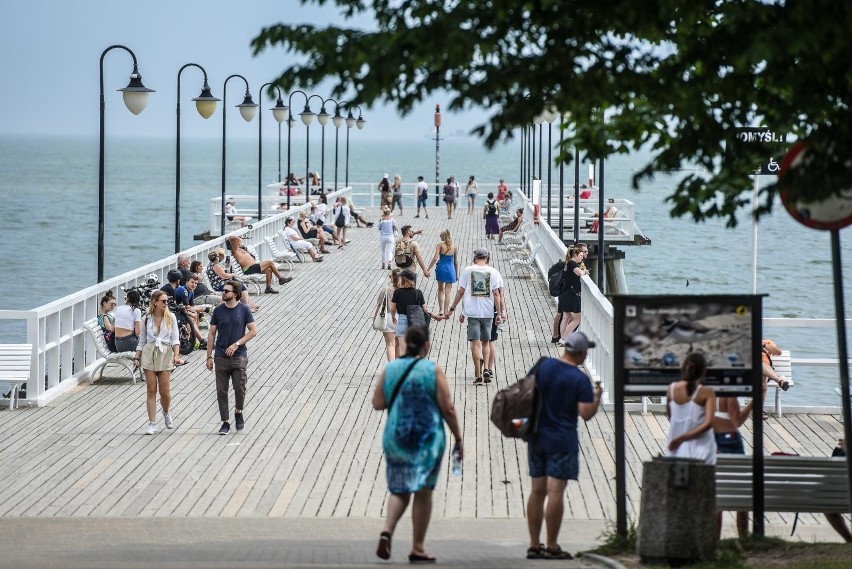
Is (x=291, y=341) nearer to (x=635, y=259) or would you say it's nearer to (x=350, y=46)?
(x=350, y=46)

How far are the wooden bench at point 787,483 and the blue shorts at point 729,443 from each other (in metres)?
0.66

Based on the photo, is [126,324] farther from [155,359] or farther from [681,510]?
[681,510]

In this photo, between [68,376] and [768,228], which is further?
[768,228]

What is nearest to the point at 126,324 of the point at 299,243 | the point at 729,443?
the point at 729,443

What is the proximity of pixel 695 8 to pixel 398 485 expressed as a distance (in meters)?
3.40

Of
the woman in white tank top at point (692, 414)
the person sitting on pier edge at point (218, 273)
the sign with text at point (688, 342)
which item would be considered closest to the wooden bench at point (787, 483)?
the woman in white tank top at point (692, 414)

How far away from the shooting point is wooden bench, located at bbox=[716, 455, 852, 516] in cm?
1007

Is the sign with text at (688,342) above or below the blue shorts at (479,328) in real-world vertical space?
above

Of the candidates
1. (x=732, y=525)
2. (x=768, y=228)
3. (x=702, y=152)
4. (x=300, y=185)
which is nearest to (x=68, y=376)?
(x=732, y=525)

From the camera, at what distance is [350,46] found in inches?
316

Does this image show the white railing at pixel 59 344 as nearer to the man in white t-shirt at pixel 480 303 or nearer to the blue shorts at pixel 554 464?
the man in white t-shirt at pixel 480 303

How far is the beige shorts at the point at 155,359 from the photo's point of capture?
14.6 metres

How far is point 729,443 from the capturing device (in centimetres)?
1080

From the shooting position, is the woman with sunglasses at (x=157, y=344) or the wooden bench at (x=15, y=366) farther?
the wooden bench at (x=15, y=366)
